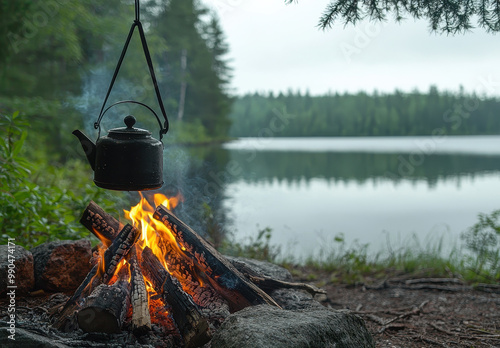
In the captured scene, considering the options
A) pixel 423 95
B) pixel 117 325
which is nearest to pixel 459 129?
pixel 423 95

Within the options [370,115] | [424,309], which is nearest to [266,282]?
[424,309]

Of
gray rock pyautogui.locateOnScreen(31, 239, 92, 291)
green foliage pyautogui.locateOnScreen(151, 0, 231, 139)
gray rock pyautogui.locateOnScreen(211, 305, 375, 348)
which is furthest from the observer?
green foliage pyautogui.locateOnScreen(151, 0, 231, 139)

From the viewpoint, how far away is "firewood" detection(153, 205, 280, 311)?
2625 mm

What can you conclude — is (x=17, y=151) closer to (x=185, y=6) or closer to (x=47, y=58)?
(x=47, y=58)

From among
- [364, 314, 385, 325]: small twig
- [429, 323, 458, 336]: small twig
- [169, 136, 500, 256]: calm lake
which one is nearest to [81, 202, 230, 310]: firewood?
[364, 314, 385, 325]: small twig

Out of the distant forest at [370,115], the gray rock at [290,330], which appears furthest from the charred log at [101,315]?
the distant forest at [370,115]

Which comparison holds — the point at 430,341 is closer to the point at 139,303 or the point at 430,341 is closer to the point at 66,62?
the point at 139,303

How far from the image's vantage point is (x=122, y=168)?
2.36 metres

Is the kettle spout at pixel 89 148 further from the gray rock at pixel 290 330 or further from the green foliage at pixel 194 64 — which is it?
the green foliage at pixel 194 64

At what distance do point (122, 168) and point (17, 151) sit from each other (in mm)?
1814

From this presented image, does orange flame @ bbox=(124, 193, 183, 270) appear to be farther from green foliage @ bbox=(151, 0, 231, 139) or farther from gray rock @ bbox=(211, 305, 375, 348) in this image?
green foliage @ bbox=(151, 0, 231, 139)

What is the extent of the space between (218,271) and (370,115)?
61.6 m

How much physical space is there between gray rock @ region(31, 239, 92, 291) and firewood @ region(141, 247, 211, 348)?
774mm

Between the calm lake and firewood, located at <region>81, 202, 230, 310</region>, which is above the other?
firewood, located at <region>81, 202, 230, 310</region>
